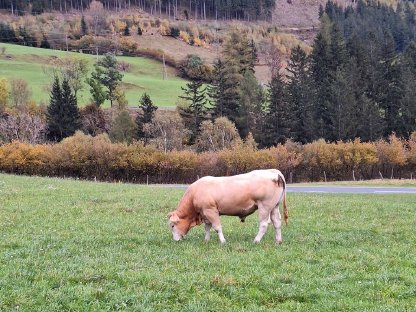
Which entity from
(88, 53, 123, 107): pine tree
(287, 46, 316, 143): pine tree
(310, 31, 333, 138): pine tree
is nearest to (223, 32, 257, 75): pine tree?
(287, 46, 316, 143): pine tree

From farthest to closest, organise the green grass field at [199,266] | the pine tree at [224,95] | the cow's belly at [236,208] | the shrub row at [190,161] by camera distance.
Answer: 1. the pine tree at [224,95]
2. the shrub row at [190,161]
3. the cow's belly at [236,208]
4. the green grass field at [199,266]

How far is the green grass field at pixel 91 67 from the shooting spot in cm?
12975

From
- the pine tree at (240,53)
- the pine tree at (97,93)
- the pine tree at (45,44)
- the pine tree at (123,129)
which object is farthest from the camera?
the pine tree at (45,44)

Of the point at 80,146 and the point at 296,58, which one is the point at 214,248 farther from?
the point at 296,58

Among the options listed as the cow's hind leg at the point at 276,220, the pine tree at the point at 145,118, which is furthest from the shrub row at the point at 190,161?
the cow's hind leg at the point at 276,220

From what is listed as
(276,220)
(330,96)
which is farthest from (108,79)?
(276,220)

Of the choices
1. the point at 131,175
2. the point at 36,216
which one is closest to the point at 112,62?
the point at 131,175

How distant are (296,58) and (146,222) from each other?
10758cm

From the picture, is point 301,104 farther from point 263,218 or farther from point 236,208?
point 263,218

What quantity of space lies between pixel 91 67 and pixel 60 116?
49945 millimetres

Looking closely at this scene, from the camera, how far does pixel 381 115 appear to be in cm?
10669

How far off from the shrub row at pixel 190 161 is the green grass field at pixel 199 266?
56474 mm

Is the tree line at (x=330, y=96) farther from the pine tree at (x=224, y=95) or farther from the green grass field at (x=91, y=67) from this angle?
the green grass field at (x=91, y=67)

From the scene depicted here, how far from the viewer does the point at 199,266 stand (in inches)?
488
